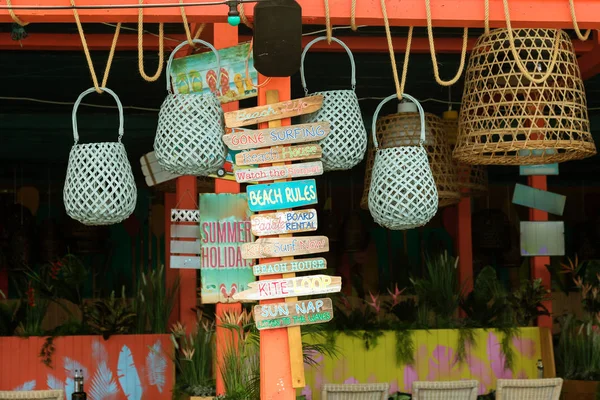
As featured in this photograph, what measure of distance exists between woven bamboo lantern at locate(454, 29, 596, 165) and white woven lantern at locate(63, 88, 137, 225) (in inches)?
63.9

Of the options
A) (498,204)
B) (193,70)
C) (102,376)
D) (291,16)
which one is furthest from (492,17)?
(498,204)

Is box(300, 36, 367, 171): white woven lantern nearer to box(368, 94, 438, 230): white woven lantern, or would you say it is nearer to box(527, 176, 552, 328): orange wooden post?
box(368, 94, 438, 230): white woven lantern

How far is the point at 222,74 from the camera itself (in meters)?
4.06

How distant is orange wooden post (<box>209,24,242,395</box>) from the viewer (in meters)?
4.35

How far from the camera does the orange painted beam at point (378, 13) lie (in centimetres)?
338

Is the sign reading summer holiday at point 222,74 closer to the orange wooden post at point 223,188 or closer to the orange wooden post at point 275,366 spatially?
the orange wooden post at point 223,188

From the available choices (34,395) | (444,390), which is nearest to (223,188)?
(34,395)

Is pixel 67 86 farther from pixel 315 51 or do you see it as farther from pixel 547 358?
pixel 547 358

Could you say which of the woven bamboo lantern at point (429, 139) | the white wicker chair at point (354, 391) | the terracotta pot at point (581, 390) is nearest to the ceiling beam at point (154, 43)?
the woven bamboo lantern at point (429, 139)

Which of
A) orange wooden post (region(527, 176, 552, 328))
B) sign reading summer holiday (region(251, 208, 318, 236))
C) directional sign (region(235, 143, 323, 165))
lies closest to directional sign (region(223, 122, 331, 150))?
directional sign (region(235, 143, 323, 165))

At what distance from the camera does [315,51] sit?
257 inches

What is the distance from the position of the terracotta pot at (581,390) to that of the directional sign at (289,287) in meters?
3.66

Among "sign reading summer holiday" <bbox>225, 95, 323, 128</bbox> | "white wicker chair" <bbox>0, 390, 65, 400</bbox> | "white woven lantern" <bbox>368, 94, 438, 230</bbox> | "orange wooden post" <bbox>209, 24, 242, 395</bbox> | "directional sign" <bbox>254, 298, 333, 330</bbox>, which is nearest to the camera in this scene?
"directional sign" <bbox>254, 298, 333, 330</bbox>

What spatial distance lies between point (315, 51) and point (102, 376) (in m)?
2.73
